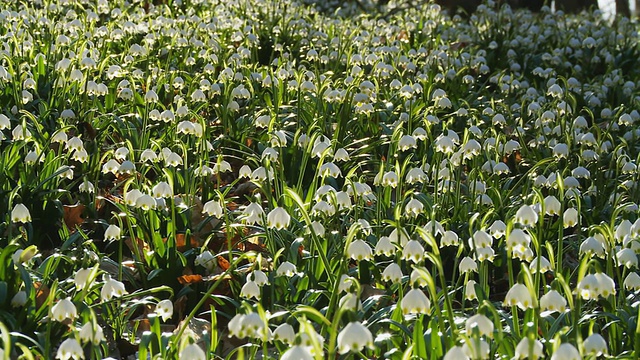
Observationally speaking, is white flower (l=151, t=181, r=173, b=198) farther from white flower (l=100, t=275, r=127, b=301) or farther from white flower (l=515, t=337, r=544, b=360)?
white flower (l=515, t=337, r=544, b=360)

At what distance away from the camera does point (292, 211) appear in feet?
10.7

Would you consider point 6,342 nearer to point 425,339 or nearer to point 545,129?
point 425,339

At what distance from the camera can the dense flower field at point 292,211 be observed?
2209 millimetres

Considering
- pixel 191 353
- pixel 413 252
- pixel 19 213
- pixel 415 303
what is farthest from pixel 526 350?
pixel 19 213

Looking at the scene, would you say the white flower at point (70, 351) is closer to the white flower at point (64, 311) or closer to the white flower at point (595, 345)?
the white flower at point (64, 311)

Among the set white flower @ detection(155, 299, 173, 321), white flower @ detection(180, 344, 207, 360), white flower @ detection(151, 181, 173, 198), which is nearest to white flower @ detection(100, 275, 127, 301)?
white flower @ detection(155, 299, 173, 321)

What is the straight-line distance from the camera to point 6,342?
1729 millimetres

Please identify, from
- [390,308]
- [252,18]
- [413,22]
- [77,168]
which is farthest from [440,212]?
[413,22]

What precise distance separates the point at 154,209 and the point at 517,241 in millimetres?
1368

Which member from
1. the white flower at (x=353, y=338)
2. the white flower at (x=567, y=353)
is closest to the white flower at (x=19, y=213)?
the white flower at (x=353, y=338)

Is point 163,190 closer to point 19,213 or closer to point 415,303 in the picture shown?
point 19,213

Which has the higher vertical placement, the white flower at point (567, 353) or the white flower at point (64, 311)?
the white flower at point (567, 353)

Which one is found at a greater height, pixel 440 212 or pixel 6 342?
pixel 6 342

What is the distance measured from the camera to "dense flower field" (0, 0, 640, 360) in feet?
7.25
